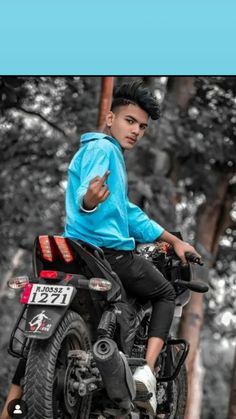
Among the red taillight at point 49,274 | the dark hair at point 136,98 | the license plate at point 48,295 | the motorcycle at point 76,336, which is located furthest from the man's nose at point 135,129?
the license plate at point 48,295

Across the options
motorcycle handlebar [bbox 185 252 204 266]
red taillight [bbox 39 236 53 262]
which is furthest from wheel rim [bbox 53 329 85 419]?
motorcycle handlebar [bbox 185 252 204 266]

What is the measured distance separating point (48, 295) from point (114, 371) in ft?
1.74

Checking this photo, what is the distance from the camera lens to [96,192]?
4730 mm

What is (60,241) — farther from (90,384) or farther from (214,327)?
(214,327)

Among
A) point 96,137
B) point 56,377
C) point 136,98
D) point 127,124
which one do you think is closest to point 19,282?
point 56,377

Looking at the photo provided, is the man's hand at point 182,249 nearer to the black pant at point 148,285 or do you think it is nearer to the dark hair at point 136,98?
the black pant at point 148,285

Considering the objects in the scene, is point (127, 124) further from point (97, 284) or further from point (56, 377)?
point (56, 377)

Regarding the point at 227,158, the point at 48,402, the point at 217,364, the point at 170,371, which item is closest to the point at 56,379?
the point at 48,402

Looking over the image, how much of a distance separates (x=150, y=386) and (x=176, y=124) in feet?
25.2

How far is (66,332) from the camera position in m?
4.75

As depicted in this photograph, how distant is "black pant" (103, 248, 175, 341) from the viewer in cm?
529

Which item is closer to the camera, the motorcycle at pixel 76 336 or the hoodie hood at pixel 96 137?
the motorcycle at pixel 76 336

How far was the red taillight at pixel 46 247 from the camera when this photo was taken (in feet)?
16.1

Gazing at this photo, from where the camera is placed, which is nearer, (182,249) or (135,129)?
(135,129)
